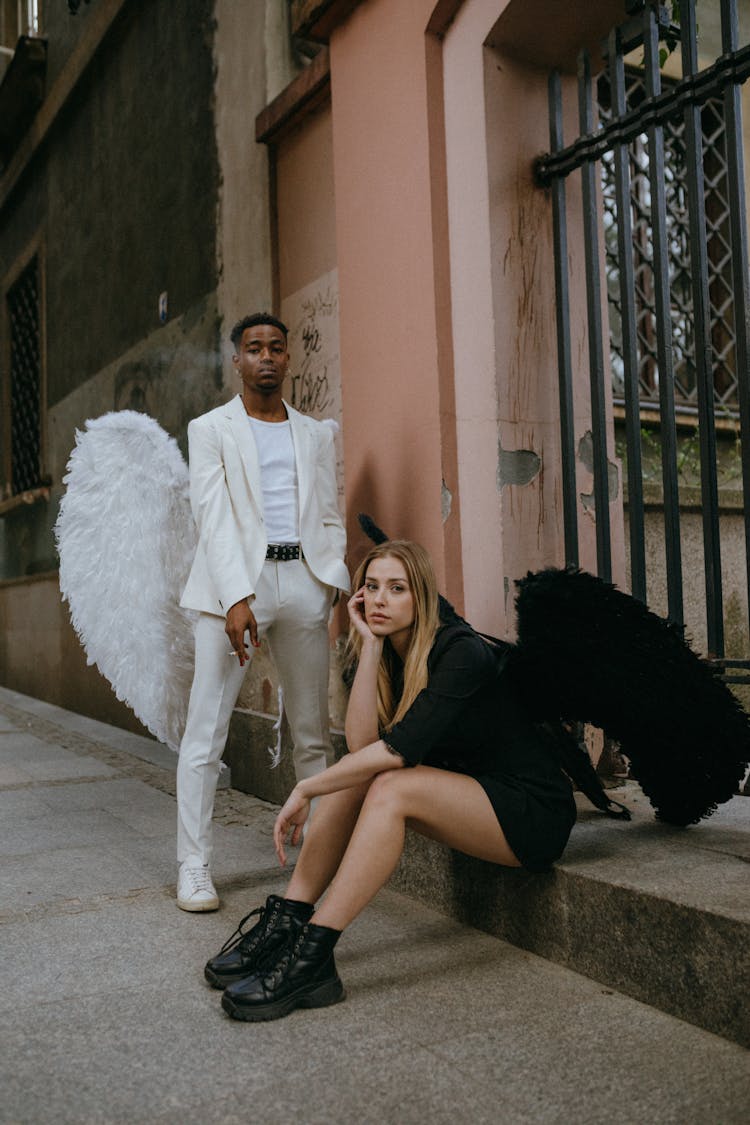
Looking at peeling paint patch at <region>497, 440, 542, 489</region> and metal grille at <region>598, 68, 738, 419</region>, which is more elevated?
metal grille at <region>598, 68, 738, 419</region>

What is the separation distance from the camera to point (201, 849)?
339 cm

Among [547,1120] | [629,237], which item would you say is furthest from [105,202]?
[547,1120]

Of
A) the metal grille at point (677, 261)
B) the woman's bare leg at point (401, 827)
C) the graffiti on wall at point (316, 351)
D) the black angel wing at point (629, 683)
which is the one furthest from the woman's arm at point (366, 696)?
the metal grille at point (677, 261)

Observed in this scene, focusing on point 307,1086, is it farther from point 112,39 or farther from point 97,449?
point 112,39

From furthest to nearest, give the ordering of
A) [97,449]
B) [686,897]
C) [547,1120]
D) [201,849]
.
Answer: [97,449]
[201,849]
[686,897]
[547,1120]

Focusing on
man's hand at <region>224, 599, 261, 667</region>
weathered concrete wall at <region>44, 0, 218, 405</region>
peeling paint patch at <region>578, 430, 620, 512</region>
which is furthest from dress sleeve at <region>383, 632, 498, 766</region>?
weathered concrete wall at <region>44, 0, 218, 405</region>

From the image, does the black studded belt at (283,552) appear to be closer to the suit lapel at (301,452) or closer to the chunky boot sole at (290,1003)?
the suit lapel at (301,452)

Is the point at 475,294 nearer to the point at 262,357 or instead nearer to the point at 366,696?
the point at 262,357

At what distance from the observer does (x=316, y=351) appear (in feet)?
15.8

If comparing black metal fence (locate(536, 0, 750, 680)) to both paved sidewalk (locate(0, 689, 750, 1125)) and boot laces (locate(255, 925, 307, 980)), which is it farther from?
boot laces (locate(255, 925, 307, 980))

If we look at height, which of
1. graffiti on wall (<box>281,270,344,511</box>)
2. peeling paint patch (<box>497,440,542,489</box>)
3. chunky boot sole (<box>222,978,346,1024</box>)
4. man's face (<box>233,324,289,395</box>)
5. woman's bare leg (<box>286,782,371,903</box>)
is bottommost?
chunky boot sole (<box>222,978,346,1024</box>)

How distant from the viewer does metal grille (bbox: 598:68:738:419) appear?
6.11 metres

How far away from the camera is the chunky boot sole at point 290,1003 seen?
243 cm

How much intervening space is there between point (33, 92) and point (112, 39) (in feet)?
7.60
